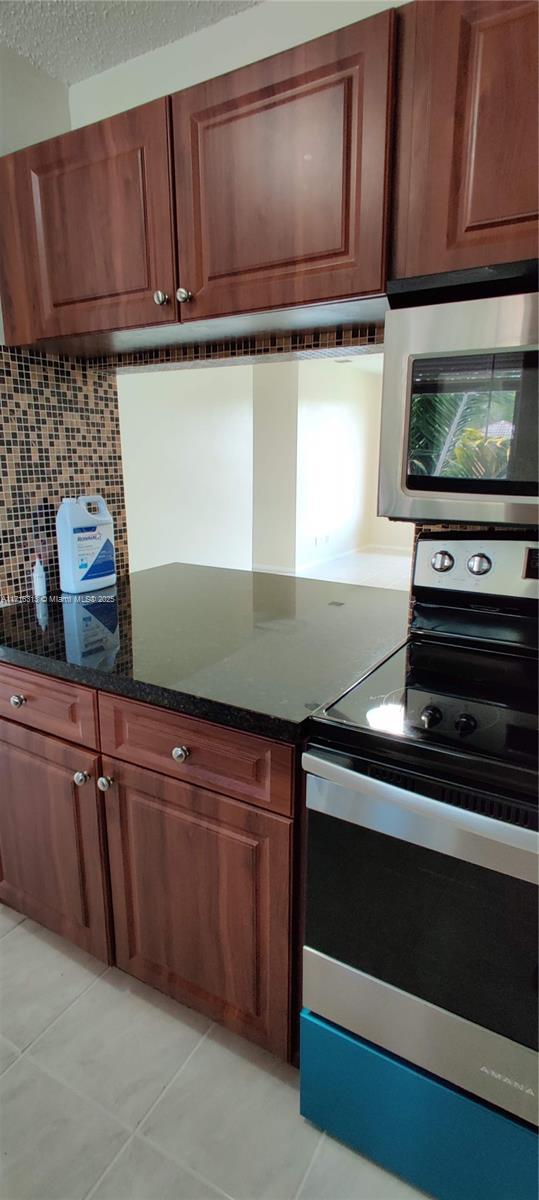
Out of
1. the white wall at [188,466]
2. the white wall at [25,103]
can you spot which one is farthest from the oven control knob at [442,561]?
the white wall at [188,466]

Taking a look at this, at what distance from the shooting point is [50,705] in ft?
4.38

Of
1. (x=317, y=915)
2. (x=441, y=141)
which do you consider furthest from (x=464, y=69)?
(x=317, y=915)

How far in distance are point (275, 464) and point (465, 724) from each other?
215 inches

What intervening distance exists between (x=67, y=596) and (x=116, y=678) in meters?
0.73

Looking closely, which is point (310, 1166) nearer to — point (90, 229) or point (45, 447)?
point (45, 447)

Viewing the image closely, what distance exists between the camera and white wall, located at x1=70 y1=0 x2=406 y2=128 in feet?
4.19

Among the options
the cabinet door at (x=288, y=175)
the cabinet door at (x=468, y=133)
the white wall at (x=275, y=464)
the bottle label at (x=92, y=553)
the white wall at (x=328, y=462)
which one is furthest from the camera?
the white wall at (x=328, y=462)

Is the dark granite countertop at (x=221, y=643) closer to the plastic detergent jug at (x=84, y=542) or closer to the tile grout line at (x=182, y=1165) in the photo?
the plastic detergent jug at (x=84, y=542)

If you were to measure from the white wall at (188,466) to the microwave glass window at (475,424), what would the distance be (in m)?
1.77

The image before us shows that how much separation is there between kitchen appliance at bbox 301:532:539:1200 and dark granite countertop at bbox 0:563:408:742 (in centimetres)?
11

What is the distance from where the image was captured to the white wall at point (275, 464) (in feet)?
19.4

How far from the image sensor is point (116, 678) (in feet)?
3.84

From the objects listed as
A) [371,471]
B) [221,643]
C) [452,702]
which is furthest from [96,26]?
[371,471]

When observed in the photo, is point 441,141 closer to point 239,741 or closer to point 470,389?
point 470,389
